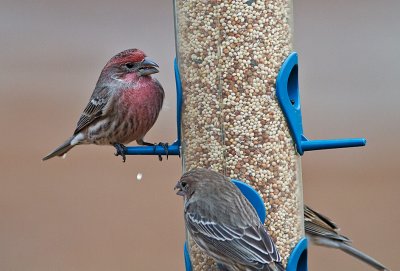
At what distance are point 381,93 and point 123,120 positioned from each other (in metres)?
14.1

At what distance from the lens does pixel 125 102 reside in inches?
378

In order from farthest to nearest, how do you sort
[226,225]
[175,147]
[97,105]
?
[97,105] < [175,147] < [226,225]

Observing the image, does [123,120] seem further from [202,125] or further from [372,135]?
[372,135]

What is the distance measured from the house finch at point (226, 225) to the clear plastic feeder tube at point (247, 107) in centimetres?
20

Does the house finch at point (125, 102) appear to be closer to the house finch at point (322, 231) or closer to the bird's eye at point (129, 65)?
the bird's eye at point (129, 65)

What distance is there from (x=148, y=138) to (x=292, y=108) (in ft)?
29.5

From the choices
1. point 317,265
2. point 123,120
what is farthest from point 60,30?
point 123,120

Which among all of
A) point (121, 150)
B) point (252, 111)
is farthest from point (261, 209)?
point (121, 150)

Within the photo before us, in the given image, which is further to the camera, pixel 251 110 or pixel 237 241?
pixel 251 110

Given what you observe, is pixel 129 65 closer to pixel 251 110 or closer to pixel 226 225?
pixel 251 110

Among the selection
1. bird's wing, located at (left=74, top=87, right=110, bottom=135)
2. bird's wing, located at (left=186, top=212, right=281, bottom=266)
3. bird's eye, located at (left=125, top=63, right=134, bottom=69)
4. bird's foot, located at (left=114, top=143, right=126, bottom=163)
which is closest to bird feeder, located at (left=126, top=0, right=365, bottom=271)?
bird's wing, located at (left=186, top=212, right=281, bottom=266)

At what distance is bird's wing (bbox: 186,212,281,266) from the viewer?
24.7ft

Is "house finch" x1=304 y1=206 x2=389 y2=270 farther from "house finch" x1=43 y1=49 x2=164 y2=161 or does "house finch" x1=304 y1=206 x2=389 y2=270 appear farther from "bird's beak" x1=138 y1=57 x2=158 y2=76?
"bird's beak" x1=138 y1=57 x2=158 y2=76

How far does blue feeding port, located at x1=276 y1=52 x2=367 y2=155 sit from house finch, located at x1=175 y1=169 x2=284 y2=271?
62 centimetres
